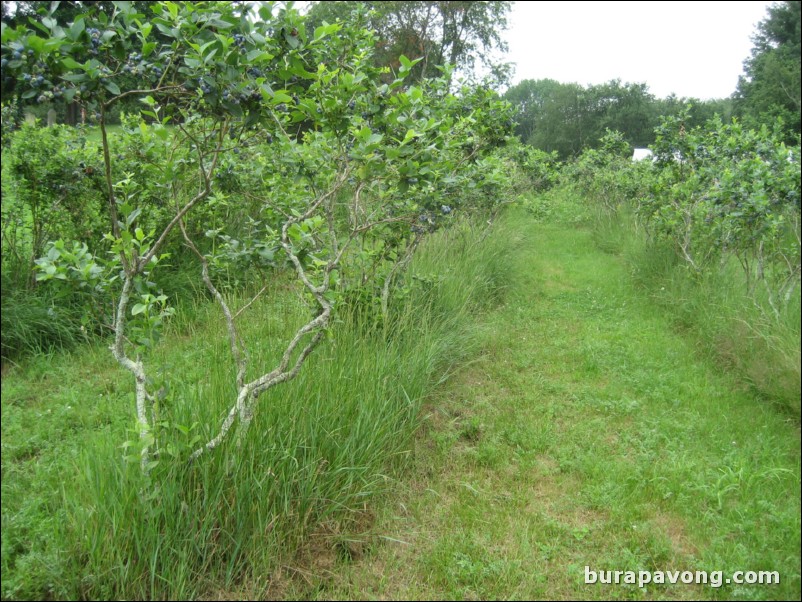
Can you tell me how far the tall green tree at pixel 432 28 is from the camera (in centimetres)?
2041

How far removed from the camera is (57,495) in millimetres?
2137

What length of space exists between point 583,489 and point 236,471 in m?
1.63

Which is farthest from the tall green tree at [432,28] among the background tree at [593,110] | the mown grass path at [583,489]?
the mown grass path at [583,489]

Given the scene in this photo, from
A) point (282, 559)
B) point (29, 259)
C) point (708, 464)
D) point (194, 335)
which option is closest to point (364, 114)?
point (194, 335)

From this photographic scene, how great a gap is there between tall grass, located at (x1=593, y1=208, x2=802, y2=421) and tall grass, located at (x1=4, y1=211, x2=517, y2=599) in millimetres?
1681

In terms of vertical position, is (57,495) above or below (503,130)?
below

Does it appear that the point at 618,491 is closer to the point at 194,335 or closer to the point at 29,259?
the point at 194,335

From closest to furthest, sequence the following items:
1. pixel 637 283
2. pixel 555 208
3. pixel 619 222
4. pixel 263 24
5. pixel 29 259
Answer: pixel 263 24 → pixel 29 259 → pixel 637 283 → pixel 619 222 → pixel 555 208

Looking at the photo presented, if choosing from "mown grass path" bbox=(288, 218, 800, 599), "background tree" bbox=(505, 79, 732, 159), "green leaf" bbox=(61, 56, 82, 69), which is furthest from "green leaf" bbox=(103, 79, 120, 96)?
→ "background tree" bbox=(505, 79, 732, 159)

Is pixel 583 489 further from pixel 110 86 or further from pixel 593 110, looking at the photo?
pixel 593 110

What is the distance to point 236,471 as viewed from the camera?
2.10 metres

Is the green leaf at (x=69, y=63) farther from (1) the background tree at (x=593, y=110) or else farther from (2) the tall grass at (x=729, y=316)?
(1) the background tree at (x=593, y=110)

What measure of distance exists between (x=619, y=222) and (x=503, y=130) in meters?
6.08

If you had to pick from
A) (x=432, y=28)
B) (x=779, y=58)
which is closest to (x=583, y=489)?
(x=779, y=58)
